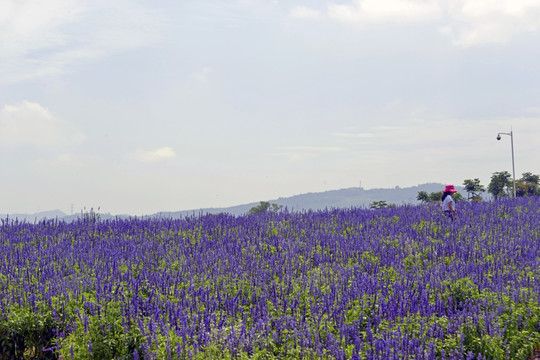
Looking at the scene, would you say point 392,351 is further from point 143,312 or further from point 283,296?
point 143,312

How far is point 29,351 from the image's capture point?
250 inches

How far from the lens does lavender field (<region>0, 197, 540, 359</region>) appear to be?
17.6ft

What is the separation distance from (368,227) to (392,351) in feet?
24.3

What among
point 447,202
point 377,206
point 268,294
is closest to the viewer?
point 268,294

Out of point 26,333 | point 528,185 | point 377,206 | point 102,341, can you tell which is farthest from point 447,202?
point 528,185

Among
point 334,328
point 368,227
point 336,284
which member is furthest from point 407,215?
point 334,328

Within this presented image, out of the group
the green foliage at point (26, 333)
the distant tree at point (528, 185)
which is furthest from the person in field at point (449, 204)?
the distant tree at point (528, 185)

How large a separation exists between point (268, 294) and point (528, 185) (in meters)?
47.4

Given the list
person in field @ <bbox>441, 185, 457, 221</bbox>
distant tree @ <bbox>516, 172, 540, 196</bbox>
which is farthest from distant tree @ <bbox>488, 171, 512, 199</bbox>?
person in field @ <bbox>441, 185, 457, 221</bbox>

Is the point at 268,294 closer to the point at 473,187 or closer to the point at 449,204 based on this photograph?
the point at 449,204

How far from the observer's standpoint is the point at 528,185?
48156 millimetres

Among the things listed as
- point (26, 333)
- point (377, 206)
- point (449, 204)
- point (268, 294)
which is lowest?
point (26, 333)

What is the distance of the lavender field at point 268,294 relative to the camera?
5.36m

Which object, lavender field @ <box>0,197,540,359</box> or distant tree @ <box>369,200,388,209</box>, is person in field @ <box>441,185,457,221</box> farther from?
distant tree @ <box>369,200,388,209</box>
